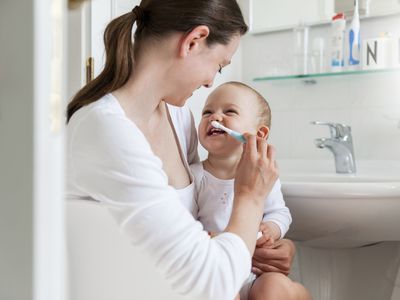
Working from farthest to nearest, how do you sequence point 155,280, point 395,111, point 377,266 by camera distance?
point 395,111
point 377,266
point 155,280

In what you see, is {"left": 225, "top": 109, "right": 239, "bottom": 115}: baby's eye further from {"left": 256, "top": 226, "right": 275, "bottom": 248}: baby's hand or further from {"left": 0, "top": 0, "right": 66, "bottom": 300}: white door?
{"left": 0, "top": 0, "right": 66, "bottom": 300}: white door

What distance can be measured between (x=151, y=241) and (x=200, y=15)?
43 cm

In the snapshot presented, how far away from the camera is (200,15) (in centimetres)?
90

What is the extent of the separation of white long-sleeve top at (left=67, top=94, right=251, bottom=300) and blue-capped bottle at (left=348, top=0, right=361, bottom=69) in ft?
3.24

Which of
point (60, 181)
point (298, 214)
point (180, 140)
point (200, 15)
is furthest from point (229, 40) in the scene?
point (60, 181)

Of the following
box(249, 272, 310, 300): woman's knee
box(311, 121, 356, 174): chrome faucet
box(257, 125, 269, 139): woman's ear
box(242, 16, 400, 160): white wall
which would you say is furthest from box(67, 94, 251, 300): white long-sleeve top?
box(242, 16, 400, 160): white wall

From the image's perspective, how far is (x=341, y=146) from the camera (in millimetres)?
1501

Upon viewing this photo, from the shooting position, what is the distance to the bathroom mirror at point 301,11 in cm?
158

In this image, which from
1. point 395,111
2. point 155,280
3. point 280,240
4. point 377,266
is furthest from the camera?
point 395,111

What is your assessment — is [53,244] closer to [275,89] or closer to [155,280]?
[155,280]

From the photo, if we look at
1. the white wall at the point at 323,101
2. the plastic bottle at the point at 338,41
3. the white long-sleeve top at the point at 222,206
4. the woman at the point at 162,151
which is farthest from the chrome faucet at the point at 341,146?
the woman at the point at 162,151

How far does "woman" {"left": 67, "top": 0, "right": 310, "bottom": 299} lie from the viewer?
724mm
